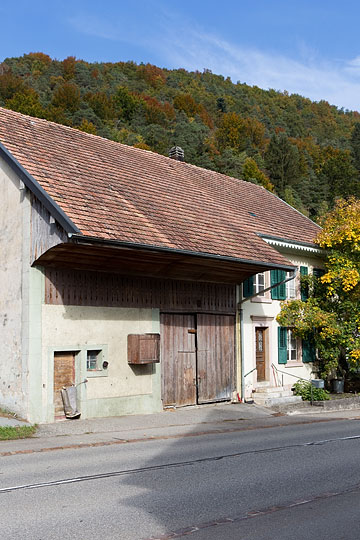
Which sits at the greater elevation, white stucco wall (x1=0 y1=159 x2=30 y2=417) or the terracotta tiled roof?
the terracotta tiled roof

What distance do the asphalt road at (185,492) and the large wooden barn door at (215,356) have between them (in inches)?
270

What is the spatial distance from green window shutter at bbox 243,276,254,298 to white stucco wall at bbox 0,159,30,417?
26.6ft

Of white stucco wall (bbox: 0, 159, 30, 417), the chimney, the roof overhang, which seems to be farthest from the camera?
the chimney

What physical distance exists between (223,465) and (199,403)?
8.93 meters

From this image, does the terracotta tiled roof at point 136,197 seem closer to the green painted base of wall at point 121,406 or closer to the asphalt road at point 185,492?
the green painted base of wall at point 121,406

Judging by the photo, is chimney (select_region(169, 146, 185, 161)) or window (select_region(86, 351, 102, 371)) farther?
chimney (select_region(169, 146, 185, 161))

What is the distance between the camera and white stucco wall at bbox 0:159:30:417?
14.5m

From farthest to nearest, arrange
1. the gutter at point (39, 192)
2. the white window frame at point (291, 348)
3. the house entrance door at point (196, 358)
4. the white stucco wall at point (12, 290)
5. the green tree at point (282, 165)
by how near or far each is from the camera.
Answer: the green tree at point (282, 165) → the white window frame at point (291, 348) → the house entrance door at point (196, 358) → the white stucco wall at point (12, 290) → the gutter at point (39, 192)

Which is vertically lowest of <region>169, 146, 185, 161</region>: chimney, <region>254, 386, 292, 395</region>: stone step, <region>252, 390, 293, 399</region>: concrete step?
<region>252, 390, 293, 399</region>: concrete step

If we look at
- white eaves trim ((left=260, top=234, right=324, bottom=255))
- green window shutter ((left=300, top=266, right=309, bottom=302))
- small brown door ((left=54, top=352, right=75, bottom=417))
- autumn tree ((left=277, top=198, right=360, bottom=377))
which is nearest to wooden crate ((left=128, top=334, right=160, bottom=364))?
small brown door ((left=54, top=352, right=75, bottom=417))

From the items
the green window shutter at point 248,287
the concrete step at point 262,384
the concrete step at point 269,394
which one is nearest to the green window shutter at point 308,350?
the concrete step at point 262,384

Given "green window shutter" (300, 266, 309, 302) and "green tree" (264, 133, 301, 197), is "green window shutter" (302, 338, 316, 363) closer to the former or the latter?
"green window shutter" (300, 266, 309, 302)

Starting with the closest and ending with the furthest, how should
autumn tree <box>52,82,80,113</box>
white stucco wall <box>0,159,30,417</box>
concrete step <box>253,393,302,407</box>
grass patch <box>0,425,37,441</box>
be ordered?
1. grass patch <box>0,425,37,441</box>
2. white stucco wall <box>0,159,30,417</box>
3. concrete step <box>253,393,302,407</box>
4. autumn tree <box>52,82,80,113</box>

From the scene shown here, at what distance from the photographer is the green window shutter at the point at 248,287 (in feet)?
67.1
